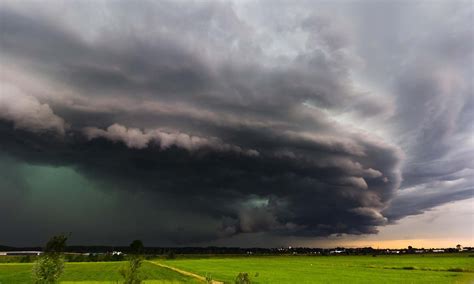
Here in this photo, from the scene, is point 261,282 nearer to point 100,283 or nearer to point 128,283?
point 100,283

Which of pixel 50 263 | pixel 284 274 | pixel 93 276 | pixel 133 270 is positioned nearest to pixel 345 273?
pixel 284 274

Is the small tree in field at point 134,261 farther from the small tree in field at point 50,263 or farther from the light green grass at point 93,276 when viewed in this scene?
the light green grass at point 93,276

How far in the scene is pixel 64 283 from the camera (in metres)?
69.0

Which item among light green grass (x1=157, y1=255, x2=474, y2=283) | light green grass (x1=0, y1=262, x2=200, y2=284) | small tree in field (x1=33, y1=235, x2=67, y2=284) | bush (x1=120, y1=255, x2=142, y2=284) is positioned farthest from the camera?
light green grass (x1=0, y1=262, x2=200, y2=284)

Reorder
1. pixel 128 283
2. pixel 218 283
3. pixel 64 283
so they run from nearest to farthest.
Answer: pixel 128 283
pixel 218 283
pixel 64 283

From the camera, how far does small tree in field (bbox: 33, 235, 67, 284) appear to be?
23.0m

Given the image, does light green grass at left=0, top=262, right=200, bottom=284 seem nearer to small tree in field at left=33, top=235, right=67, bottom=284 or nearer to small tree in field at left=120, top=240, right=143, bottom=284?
small tree in field at left=33, top=235, right=67, bottom=284

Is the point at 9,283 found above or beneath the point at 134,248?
beneath

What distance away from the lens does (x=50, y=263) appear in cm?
2305

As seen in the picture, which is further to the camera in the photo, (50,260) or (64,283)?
(64,283)

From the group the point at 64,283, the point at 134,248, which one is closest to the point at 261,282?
the point at 64,283

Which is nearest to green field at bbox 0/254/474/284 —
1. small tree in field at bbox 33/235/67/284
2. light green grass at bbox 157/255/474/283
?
light green grass at bbox 157/255/474/283

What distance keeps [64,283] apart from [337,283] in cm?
4708

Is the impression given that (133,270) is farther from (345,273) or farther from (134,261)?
(345,273)
